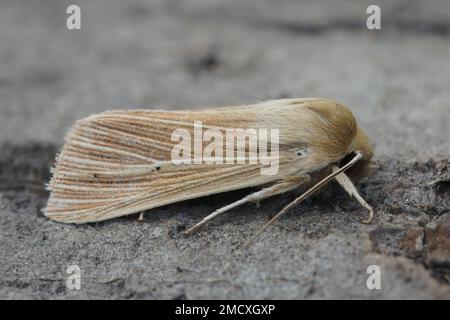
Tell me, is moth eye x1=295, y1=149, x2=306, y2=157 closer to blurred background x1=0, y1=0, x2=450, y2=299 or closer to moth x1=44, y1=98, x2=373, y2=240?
moth x1=44, y1=98, x2=373, y2=240

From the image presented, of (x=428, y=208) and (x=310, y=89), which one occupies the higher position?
(x=310, y=89)

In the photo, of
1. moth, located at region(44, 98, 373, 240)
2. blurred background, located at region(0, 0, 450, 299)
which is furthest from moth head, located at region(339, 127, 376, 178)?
blurred background, located at region(0, 0, 450, 299)

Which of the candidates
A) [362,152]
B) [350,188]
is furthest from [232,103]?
[350,188]

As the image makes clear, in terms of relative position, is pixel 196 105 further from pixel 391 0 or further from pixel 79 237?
pixel 391 0

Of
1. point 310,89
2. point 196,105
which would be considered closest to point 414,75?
point 310,89

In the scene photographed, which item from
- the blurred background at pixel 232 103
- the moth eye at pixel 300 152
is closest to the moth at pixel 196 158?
the moth eye at pixel 300 152

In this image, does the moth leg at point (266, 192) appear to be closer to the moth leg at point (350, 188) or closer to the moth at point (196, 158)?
the moth at point (196, 158)
